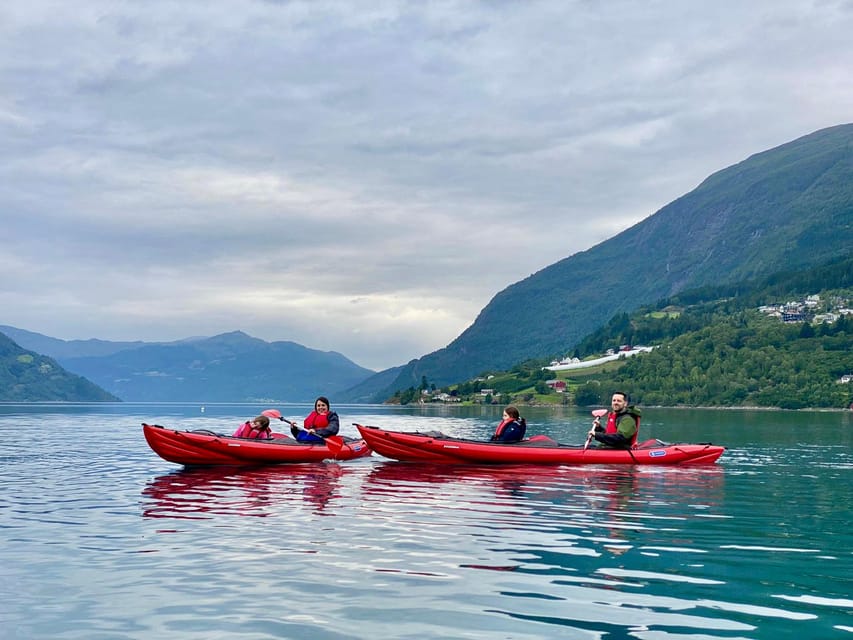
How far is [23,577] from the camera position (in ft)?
41.0

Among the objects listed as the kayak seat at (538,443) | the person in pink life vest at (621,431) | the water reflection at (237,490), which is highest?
the person in pink life vest at (621,431)

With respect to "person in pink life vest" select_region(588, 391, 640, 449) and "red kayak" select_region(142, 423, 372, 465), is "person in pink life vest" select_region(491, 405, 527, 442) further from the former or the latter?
"red kayak" select_region(142, 423, 372, 465)

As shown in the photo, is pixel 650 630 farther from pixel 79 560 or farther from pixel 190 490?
pixel 190 490

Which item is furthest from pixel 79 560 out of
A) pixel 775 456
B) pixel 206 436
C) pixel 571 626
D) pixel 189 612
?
pixel 775 456

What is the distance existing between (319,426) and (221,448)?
190 inches

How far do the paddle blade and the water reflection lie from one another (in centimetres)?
121

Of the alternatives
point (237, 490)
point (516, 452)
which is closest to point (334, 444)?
point (516, 452)

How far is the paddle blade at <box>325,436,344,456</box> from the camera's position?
33.8m

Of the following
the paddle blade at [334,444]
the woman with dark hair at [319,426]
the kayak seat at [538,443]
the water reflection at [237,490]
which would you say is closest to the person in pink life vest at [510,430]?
the kayak seat at [538,443]

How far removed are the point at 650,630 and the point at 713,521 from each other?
10019mm

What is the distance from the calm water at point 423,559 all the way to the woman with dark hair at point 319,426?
6.43 meters

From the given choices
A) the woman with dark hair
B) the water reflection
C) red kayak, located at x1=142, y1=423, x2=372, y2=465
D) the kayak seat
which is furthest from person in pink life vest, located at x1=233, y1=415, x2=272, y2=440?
the kayak seat

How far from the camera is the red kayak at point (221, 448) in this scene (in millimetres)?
30812

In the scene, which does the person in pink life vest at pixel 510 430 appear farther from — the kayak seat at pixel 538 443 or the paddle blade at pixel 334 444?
the paddle blade at pixel 334 444
